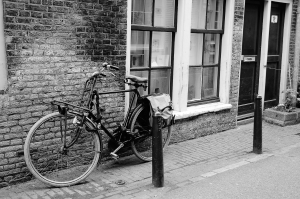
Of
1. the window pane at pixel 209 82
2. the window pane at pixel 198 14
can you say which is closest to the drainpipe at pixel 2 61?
the window pane at pixel 198 14

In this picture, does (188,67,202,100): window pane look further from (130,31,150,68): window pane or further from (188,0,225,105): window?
(130,31,150,68): window pane

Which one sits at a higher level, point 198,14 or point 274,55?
point 198,14

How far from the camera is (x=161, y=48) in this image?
22.7ft

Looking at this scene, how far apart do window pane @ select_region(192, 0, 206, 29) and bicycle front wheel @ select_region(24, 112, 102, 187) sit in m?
3.26

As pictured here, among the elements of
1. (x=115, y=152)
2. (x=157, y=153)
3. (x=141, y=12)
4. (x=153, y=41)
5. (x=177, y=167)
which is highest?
(x=141, y=12)

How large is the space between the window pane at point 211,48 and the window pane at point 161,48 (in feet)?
Result: 3.52

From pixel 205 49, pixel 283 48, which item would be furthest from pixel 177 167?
pixel 283 48

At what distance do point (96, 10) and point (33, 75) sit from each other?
1329 millimetres

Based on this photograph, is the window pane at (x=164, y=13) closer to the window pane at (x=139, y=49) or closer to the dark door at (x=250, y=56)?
the window pane at (x=139, y=49)

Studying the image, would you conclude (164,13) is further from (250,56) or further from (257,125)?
(250,56)

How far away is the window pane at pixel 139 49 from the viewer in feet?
21.0

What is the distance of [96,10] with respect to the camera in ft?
18.2

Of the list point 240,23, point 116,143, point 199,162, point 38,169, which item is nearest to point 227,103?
point 240,23

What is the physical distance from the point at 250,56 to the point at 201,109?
220cm
